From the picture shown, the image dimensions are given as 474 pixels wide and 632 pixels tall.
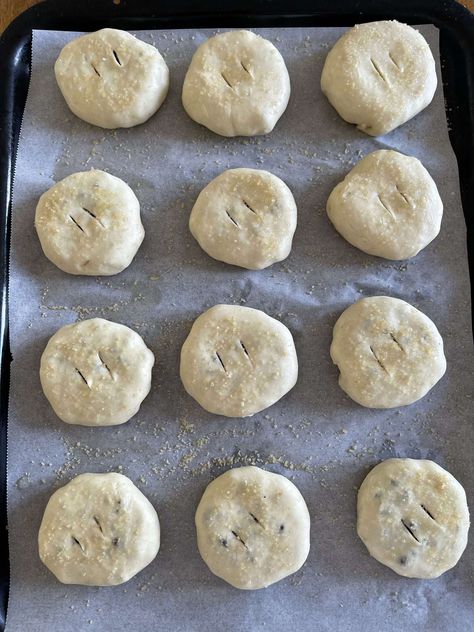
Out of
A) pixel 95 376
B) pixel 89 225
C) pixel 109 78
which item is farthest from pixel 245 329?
pixel 109 78

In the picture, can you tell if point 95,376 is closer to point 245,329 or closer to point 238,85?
point 245,329

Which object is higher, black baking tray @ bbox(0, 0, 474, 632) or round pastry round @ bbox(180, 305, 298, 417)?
black baking tray @ bbox(0, 0, 474, 632)

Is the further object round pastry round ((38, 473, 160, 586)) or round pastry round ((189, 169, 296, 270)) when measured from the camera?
round pastry round ((189, 169, 296, 270))

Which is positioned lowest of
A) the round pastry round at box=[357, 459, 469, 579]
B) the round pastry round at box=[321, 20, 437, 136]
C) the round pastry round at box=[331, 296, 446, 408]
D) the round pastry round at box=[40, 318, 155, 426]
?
the round pastry round at box=[357, 459, 469, 579]

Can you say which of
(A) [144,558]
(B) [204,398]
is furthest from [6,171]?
(A) [144,558]

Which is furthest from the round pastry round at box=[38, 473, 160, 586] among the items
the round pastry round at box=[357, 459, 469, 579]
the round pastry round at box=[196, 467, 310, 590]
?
the round pastry round at box=[357, 459, 469, 579]

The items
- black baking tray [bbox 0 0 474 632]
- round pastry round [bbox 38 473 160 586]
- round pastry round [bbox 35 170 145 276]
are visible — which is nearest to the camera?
round pastry round [bbox 38 473 160 586]

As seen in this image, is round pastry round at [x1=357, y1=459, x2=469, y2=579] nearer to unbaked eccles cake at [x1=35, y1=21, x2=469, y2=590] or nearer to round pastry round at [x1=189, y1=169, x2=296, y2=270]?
unbaked eccles cake at [x1=35, y1=21, x2=469, y2=590]
